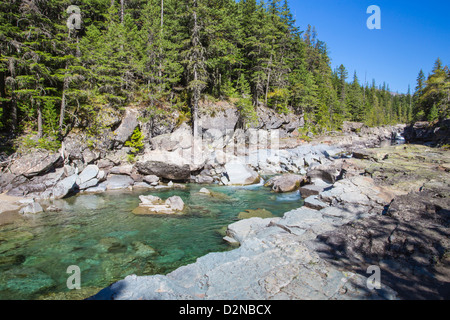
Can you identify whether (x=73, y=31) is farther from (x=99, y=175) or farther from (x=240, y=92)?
(x=240, y=92)

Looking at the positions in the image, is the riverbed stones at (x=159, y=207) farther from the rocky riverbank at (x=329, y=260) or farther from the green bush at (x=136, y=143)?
the green bush at (x=136, y=143)

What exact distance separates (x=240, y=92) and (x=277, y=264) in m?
34.2

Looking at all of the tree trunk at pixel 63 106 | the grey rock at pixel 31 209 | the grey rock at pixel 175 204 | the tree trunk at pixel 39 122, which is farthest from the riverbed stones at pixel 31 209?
the tree trunk at pixel 63 106

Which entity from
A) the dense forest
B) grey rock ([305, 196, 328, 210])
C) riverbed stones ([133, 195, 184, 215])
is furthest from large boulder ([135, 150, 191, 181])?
grey rock ([305, 196, 328, 210])

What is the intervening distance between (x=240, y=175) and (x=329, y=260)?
14.1m

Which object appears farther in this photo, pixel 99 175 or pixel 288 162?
pixel 288 162

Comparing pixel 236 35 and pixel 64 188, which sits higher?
pixel 236 35

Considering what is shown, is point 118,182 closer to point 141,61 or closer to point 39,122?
point 39,122

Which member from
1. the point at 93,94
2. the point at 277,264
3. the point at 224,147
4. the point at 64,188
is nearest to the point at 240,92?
the point at 224,147

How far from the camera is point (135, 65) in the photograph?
78.4ft

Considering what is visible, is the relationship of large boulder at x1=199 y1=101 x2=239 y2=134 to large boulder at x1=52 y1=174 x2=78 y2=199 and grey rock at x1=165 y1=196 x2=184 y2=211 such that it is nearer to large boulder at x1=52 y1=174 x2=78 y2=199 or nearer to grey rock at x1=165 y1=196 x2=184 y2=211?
large boulder at x1=52 y1=174 x2=78 y2=199

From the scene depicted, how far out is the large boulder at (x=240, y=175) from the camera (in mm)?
18625

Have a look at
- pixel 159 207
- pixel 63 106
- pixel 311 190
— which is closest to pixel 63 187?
pixel 159 207

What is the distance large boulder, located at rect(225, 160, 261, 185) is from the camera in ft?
61.1
